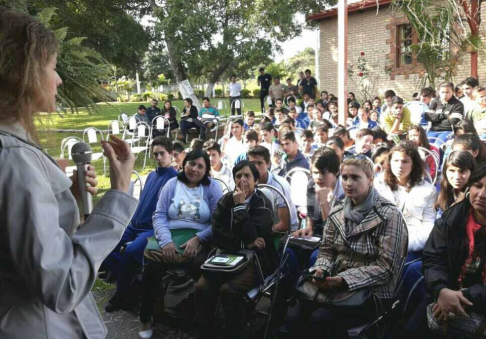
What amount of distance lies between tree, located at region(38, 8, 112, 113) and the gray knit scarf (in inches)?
65.8

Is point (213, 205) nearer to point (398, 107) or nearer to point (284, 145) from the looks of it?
point (284, 145)

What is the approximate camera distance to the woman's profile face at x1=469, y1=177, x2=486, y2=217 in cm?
257

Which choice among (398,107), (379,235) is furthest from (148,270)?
(398,107)

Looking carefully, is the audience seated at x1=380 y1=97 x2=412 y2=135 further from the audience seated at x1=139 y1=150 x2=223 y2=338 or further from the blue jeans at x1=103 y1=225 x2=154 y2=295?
the blue jeans at x1=103 y1=225 x2=154 y2=295

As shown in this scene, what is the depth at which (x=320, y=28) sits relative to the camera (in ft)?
65.7

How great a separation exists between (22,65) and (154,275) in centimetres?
286

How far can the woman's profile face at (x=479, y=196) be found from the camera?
8.45 ft

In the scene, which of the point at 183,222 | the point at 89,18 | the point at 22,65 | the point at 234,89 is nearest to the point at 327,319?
the point at 183,222

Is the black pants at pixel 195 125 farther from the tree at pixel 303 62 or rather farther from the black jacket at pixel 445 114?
the tree at pixel 303 62

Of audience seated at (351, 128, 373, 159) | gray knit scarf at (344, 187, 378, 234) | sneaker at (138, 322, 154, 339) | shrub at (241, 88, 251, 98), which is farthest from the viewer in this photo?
shrub at (241, 88, 251, 98)

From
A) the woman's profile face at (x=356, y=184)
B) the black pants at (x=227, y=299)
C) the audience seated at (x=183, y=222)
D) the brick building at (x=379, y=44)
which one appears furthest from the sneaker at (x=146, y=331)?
the brick building at (x=379, y=44)

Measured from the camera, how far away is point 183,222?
13.3ft

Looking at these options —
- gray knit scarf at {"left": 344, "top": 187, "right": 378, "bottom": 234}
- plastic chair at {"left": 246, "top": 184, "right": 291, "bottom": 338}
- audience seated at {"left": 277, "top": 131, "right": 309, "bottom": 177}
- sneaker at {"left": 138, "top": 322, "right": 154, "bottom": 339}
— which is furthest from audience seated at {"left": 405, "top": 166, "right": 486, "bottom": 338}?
audience seated at {"left": 277, "top": 131, "right": 309, "bottom": 177}

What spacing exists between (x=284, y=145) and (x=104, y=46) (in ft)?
8.36
